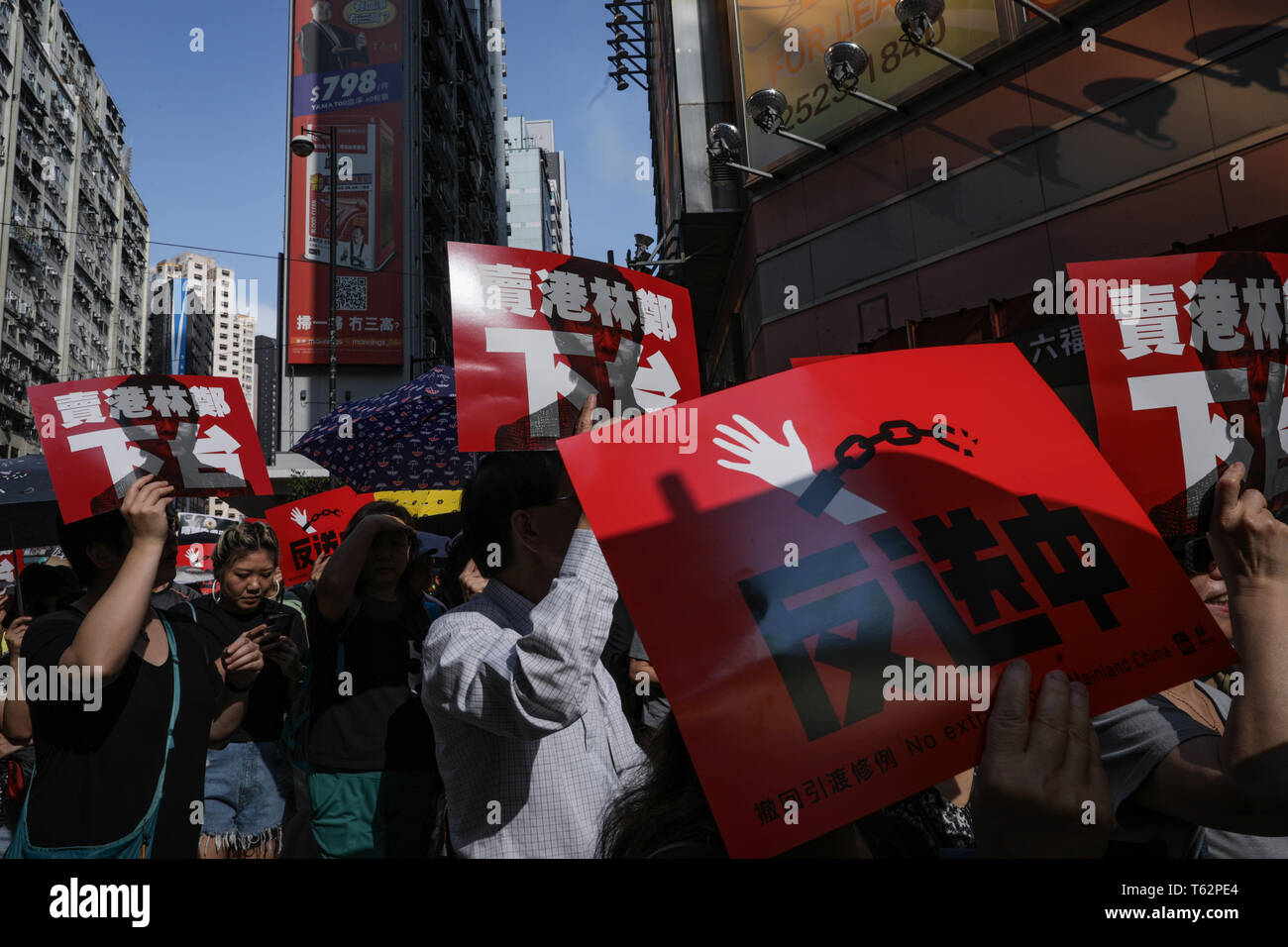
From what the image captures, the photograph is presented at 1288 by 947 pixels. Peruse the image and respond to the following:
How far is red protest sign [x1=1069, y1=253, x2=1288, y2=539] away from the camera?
2.31 metres

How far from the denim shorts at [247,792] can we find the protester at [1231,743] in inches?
152

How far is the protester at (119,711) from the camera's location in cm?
223

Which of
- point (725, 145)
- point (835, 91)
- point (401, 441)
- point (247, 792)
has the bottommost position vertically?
point (247, 792)

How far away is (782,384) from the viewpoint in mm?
1337

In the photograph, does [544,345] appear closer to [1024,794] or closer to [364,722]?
[364,722]

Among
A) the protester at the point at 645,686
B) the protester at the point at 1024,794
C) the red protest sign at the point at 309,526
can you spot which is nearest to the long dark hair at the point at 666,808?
the protester at the point at 1024,794

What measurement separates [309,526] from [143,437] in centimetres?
262

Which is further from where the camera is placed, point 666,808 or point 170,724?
point 170,724

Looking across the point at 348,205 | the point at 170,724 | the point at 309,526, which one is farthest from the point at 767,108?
the point at 348,205

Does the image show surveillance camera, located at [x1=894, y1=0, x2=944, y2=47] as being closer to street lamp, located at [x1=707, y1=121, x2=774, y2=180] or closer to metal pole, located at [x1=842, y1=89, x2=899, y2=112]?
metal pole, located at [x1=842, y1=89, x2=899, y2=112]

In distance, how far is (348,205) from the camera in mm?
33656

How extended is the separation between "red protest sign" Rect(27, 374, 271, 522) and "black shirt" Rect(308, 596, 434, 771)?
2.64ft

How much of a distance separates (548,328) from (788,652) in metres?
1.87

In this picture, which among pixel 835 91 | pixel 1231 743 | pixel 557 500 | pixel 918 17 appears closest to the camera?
pixel 1231 743
